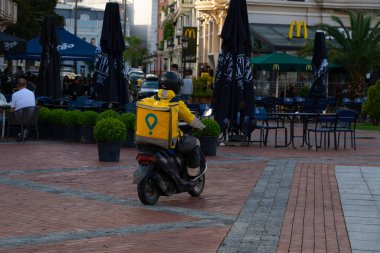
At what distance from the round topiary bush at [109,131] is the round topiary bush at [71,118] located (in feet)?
13.1

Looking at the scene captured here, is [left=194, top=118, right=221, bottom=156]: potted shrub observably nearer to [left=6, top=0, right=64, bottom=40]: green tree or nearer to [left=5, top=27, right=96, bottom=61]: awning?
[left=5, top=27, right=96, bottom=61]: awning

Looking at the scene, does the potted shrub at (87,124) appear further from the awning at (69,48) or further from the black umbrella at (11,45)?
the awning at (69,48)

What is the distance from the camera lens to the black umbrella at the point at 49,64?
23.8 metres

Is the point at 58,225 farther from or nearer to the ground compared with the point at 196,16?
nearer to the ground

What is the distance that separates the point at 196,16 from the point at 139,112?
51191mm

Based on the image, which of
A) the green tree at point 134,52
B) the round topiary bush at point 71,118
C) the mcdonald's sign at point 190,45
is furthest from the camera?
the green tree at point 134,52

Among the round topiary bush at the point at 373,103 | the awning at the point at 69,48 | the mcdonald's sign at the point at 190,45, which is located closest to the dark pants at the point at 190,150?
the awning at the point at 69,48

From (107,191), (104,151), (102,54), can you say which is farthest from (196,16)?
(107,191)

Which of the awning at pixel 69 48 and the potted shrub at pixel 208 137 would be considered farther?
the awning at pixel 69 48

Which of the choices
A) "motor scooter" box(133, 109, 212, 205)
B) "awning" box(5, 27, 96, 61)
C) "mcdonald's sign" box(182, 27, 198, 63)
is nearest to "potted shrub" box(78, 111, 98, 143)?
"motor scooter" box(133, 109, 212, 205)

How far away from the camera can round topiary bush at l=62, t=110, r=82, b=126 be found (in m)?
19.5

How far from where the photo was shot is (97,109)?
2142 cm

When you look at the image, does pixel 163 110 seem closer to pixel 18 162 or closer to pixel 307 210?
pixel 307 210

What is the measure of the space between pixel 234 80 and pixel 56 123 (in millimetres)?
4175
